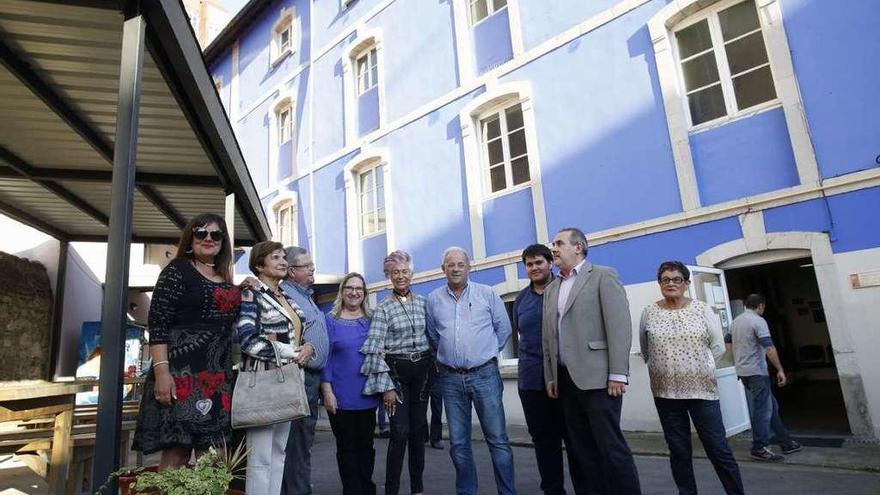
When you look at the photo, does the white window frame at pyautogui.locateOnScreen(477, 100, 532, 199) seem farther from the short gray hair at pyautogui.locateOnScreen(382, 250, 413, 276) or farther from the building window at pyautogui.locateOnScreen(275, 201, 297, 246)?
the building window at pyautogui.locateOnScreen(275, 201, 297, 246)

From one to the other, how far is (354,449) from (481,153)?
22.6ft

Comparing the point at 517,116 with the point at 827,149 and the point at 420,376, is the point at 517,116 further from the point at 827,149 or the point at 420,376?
the point at 420,376

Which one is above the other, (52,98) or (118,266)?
(52,98)

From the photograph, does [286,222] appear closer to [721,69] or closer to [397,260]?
[721,69]

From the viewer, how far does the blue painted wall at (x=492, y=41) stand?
31.1 feet

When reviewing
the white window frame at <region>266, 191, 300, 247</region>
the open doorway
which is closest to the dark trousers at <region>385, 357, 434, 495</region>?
the open doorway

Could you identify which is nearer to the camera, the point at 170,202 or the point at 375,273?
the point at 170,202

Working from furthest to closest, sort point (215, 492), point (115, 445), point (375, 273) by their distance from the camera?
point (375, 273)
point (115, 445)
point (215, 492)

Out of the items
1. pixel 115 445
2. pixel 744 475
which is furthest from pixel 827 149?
pixel 115 445

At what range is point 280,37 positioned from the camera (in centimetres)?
1578

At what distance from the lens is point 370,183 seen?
12.2 meters

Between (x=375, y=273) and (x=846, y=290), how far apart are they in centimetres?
823

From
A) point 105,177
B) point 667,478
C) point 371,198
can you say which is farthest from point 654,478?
point 371,198

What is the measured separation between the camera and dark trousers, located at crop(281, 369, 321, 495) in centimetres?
371
